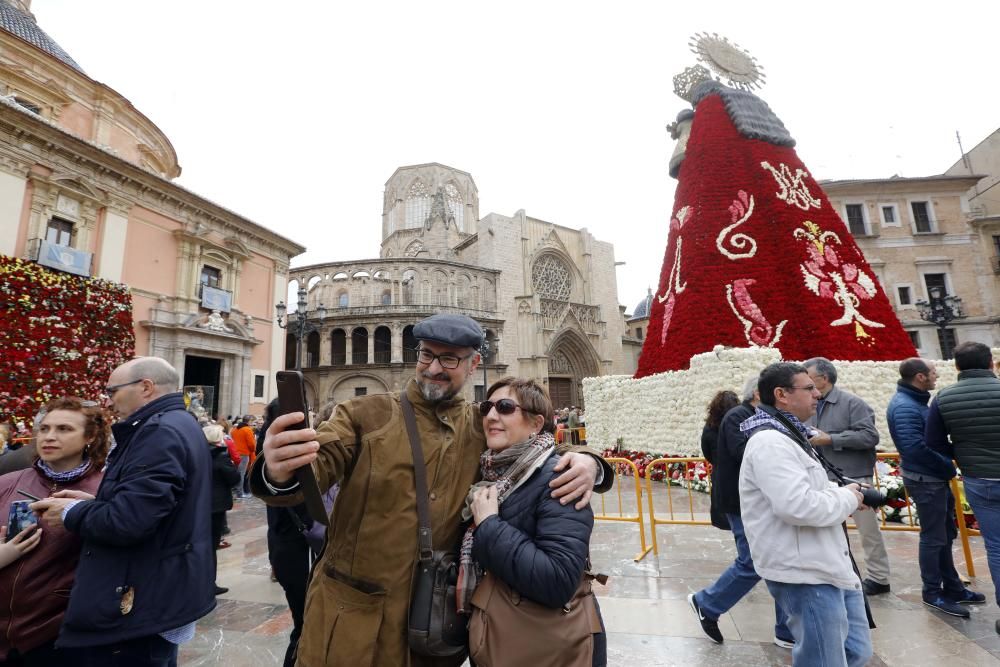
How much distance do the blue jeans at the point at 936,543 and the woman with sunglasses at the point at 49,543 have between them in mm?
5349

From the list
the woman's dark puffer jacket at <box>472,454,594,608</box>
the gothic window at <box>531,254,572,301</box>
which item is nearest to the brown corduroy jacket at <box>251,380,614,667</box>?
the woman's dark puffer jacket at <box>472,454,594,608</box>

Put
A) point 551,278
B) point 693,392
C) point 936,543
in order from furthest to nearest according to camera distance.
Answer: point 551,278 → point 693,392 → point 936,543

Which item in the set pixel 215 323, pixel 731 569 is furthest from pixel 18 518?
pixel 215 323

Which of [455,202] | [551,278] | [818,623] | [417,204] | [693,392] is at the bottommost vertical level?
[818,623]

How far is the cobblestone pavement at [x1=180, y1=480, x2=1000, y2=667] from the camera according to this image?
2.97 meters

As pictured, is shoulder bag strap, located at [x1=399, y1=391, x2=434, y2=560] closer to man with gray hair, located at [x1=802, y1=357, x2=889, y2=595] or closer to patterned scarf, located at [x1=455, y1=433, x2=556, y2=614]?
patterned scarf, located at [x1=455, y1=433, x2=556, y2=614]

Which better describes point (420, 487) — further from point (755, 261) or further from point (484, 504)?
point (755, 261)

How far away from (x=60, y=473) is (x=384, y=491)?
1764 millimetres

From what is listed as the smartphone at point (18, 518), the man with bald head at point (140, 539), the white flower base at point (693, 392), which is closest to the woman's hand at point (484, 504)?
the man with bald head at point (140, 539)

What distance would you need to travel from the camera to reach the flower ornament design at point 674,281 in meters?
10.0

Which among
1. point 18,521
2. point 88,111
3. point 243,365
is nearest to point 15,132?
point 88,111

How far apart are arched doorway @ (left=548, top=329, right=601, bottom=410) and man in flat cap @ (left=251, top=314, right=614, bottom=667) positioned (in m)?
29.5

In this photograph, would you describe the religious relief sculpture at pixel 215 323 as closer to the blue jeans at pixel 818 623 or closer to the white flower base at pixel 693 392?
the white flower base at pixel 693 392

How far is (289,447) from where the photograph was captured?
123cm
